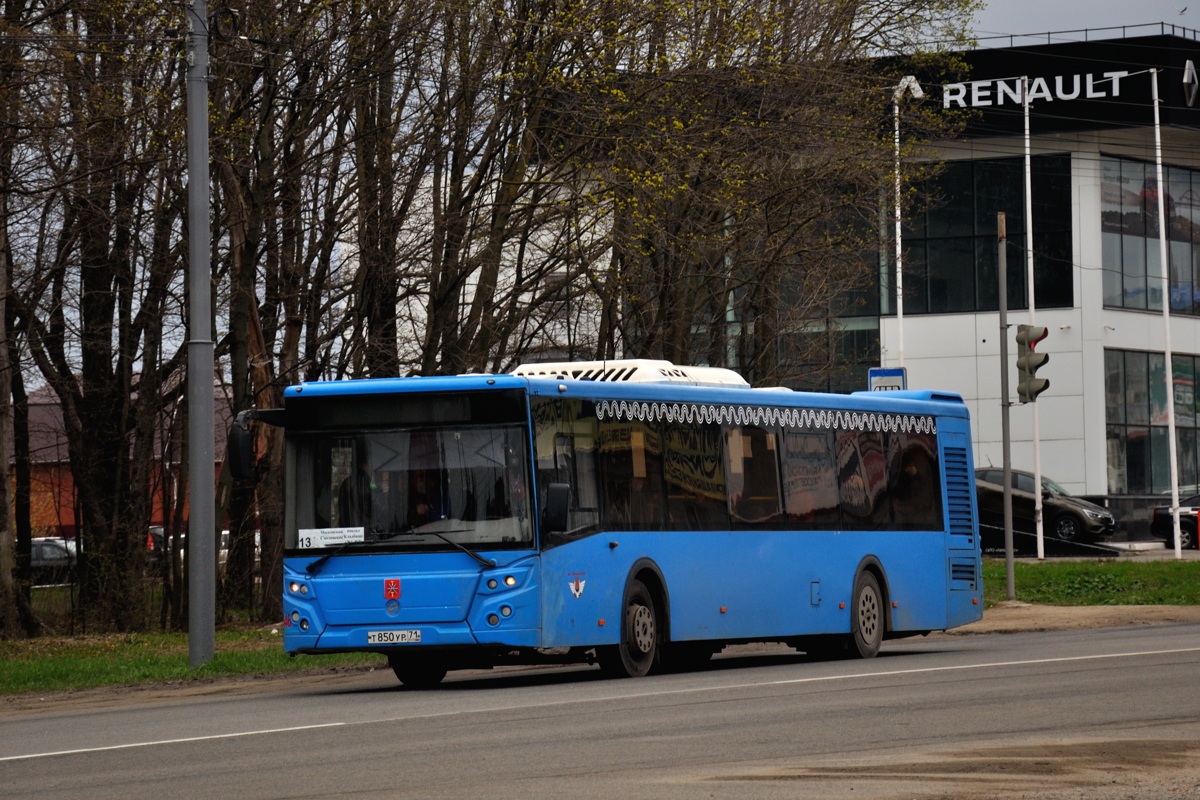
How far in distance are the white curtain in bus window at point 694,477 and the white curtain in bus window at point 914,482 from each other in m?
3.18

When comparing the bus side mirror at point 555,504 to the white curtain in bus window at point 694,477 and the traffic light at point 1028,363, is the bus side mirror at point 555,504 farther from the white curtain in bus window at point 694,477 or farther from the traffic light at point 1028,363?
the traffic light at point 1028,363

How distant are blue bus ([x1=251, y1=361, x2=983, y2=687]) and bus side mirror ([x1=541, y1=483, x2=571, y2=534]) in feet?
0.06

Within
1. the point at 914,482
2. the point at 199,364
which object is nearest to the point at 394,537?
the point at 199,364

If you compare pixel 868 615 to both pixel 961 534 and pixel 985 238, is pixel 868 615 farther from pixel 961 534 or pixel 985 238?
pixel 985 238

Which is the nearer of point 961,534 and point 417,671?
point 417,671

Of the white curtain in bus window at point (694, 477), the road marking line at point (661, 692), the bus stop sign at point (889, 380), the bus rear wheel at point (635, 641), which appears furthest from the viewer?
the bus stop sign at point (889, 380)

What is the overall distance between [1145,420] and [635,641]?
42.3m

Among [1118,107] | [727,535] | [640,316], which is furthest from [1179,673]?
[1118,107]

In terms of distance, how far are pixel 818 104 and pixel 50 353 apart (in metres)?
13.3

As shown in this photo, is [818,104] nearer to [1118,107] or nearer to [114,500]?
[114,500]

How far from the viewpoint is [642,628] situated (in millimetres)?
18078

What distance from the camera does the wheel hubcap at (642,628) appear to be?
17.9m

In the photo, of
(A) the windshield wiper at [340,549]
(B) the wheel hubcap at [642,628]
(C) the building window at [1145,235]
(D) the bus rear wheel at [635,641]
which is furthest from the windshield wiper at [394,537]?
(C) the building window at [1145,235]

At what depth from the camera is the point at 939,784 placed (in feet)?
30.8
